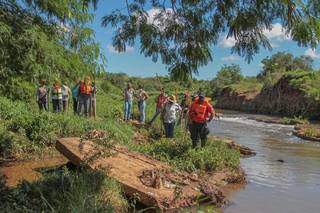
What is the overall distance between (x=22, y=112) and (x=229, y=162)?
615 cm

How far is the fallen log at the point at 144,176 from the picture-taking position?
9.66m

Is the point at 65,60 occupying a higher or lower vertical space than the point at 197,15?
lower

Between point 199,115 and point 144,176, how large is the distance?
12.3ft

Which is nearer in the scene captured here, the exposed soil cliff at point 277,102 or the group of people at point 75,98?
the group of people at point 75,98

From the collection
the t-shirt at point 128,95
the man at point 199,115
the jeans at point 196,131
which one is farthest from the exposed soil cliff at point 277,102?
the man at point 199,115

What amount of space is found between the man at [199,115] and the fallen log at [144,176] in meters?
2.32

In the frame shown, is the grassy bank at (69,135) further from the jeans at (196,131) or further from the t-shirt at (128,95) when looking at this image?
the t-shirt at (128,95)

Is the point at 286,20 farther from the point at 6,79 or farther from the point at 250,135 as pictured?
the point at 250,135

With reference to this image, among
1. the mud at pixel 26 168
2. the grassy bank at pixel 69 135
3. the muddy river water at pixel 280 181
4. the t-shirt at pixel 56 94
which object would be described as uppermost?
the t-shirt at pixel 56 94

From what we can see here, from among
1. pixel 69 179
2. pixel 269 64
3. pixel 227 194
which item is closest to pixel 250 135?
pixel 227 194

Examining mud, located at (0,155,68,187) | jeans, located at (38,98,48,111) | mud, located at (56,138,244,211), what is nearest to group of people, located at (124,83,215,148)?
mud, located at (56,138,244,211)

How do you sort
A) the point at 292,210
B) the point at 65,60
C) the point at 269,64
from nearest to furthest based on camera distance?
the point at 65,60 < the point at 292,210 < the point at 269,64

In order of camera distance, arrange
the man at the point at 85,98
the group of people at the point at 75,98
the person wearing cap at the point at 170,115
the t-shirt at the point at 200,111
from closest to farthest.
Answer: the t-shirt at the point at 200,111
the person wearing cap at the point at 170,115
the man at the point at 85,98
the group of people at the point at 75,98

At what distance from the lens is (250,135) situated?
28.4 meters
